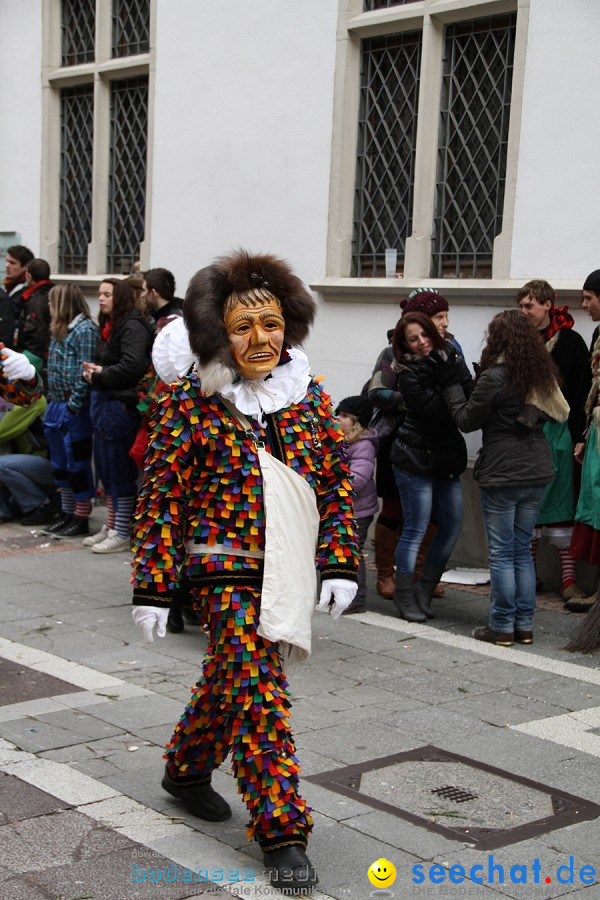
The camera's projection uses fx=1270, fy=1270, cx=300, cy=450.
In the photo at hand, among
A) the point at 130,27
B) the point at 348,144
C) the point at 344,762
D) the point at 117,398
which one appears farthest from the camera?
the point at 130,27

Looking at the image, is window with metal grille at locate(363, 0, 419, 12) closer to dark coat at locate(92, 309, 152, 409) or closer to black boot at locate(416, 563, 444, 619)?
dark coat at locate(92, 309, 152, 409)

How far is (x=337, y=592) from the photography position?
14.4ft

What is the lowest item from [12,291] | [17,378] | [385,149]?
[17,378]

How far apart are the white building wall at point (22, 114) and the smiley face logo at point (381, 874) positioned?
10424 millimetres

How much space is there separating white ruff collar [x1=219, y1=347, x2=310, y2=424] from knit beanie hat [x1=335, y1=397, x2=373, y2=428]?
342 centimetres

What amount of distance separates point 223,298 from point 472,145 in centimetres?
529

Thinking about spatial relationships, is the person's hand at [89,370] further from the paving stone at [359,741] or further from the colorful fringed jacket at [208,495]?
the colorful fringed jacket at [208,495]

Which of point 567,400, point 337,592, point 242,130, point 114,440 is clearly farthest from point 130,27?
→ point 337,592

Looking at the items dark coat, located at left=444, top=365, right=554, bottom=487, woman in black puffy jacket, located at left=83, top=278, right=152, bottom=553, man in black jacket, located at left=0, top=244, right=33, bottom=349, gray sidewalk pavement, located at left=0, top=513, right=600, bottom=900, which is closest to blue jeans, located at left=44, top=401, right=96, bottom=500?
woman in black puffy jacket, located at left=83, top=278, right=152, bottom=553

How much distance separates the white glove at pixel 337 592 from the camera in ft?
14.4

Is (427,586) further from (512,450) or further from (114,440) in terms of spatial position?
(114,440)

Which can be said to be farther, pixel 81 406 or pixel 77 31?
pixel 77 31

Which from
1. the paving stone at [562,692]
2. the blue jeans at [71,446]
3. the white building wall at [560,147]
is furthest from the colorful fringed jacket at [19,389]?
the white building wall at [560,147]

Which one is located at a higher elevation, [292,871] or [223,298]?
[223,298]
